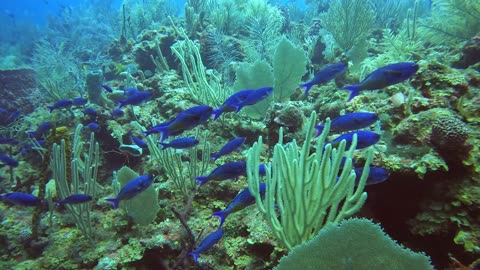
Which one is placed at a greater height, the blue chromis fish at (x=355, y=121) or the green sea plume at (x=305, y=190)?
the blue chromis fish at (x=355, y=121)

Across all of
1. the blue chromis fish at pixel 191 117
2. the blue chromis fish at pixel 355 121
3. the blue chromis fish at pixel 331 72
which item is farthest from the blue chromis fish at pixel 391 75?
the blue chromis fish at pixel 191 117

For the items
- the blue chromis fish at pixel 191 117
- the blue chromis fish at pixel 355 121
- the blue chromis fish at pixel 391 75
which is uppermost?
the blue chromis fish at pixel 391 75

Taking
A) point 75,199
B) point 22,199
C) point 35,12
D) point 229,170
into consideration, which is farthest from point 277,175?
point 35,12

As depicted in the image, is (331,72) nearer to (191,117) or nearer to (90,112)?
(191,117)

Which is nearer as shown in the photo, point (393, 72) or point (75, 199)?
point (393, 72)

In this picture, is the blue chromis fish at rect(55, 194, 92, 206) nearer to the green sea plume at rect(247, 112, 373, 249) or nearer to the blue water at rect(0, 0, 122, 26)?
the green sea plume at rect(247, 112, 373, 249)

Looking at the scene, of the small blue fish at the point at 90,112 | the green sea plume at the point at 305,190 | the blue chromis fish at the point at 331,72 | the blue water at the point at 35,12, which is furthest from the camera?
the blue water at the point at 35,12

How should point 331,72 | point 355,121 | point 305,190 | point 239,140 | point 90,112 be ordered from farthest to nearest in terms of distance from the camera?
point 90,112
point 331,72
point 239,140
point 355,121
point 305,190

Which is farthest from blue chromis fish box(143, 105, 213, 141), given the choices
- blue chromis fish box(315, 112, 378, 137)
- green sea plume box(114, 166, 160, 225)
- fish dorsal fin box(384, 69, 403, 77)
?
fish dorsal fin box(384, 69, 403, 77)

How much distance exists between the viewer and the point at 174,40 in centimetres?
973

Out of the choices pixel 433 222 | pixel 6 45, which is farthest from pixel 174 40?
pixel 6 45

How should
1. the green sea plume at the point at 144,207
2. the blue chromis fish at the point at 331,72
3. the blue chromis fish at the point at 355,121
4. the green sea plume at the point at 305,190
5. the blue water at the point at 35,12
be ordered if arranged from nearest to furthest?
the green sea plume at the point at 305,190
the blue chromis fish at the point at 355,121
the green sea plume at the point at 144,207
the blue chromis fish at the point at 331,72
the blue water at the point at 35,12

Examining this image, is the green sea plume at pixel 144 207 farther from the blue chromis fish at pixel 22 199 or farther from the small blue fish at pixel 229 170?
the blue chromis fish at pixel 22 199

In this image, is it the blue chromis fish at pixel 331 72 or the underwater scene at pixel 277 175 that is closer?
the underwater scene at pixel 277 175
